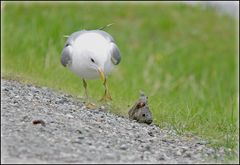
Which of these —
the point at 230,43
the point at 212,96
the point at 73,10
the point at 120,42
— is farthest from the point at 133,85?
the point at 230,43

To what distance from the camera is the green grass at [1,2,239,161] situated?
8.40 m

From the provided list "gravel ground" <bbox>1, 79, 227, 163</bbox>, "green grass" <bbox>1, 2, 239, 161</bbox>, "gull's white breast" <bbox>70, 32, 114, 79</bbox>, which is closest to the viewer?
"gravel ground" <bbox>1, 79, 227, 163</bbox>

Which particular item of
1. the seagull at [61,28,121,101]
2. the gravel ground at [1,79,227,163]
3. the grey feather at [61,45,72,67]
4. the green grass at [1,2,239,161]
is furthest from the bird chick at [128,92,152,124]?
the grey feather at [61,45,72,67]

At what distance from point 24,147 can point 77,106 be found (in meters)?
1.88

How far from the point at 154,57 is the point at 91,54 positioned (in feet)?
27.7

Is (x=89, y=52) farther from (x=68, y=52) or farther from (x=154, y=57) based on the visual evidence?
(x=154, y=57)

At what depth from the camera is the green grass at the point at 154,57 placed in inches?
331

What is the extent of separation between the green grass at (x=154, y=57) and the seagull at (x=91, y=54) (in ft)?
1.75

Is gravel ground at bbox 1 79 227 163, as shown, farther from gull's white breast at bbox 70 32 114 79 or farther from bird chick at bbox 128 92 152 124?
gull's white breast at bbox 70 32 114 79

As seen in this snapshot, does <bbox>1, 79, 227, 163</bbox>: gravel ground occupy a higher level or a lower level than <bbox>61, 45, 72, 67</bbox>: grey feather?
lower

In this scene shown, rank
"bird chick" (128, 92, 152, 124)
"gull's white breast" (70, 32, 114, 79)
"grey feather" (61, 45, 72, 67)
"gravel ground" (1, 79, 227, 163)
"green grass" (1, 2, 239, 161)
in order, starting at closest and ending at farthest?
1. "gravel ground" (1, 79, 227, 163)
2. "bird chick" (128, 92, 152, 124)
3. "gull's white breast" (70, 32, 114, 79)
4. "grey feather" (61, 45, 72, 67)
5. "green grass" (1, 2, 239, 161)

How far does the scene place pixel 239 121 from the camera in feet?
28.9

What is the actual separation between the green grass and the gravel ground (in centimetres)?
46

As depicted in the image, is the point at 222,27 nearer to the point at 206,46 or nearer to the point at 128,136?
the point at 206,46
